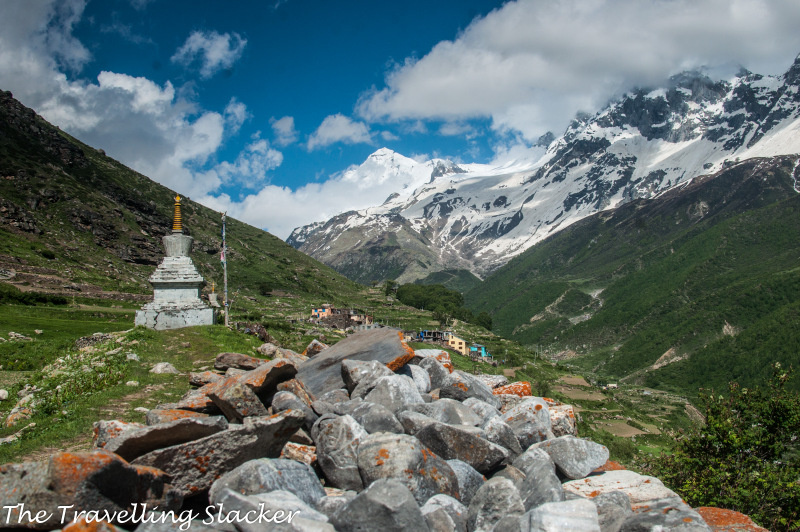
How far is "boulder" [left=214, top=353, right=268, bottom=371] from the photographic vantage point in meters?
18.2

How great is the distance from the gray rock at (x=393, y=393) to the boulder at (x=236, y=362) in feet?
20.6

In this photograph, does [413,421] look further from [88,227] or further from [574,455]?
[88,227]

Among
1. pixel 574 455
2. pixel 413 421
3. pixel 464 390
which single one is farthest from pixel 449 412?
pixel 574 455

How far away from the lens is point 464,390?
15.5 m

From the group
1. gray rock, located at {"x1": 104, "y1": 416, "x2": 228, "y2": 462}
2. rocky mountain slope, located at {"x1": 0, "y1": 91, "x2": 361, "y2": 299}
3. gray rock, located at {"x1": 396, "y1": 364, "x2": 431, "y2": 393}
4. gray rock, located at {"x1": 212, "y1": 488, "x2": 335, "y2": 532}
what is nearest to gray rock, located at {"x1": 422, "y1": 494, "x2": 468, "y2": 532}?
gray rock, located at {"x1": 212, "y1": 488, "x2": 335, "y2": 532}

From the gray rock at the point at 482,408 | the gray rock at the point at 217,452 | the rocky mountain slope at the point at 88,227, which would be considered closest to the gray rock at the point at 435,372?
the gray rock at the point at 482,408

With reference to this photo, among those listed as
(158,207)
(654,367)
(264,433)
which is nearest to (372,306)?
(158,207)

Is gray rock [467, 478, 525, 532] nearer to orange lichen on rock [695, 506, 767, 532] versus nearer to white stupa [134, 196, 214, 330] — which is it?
orange lichen on rock [695, 506, 767, 532]

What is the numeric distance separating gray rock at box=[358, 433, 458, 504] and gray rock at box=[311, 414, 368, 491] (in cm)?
22

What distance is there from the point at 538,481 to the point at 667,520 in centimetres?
239

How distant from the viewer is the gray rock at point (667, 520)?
8.43 meters

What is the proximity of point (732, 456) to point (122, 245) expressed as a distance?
101 m

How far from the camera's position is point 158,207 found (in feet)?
460

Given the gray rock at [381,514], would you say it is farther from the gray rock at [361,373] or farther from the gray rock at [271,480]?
the gray rock at [361,373]
